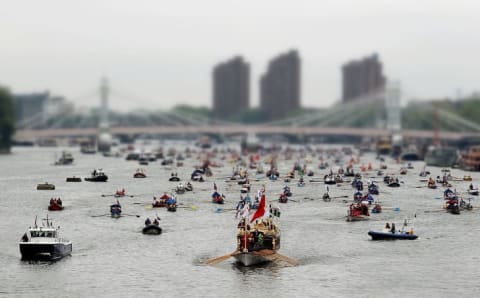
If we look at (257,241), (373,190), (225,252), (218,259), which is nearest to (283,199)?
(373,190)

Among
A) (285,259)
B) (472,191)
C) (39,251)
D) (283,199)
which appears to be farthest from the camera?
(472,191)

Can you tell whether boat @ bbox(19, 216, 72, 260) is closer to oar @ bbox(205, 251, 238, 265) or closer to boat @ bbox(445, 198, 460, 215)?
oar @ bbox(205, 251, 238, 265)

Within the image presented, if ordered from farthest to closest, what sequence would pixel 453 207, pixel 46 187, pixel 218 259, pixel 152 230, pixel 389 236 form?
pixel 46 187 → pixel 453 207 → pixel 152 230 → pixel 389 236 → pixel 218 259

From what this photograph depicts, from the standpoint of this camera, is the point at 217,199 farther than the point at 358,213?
Yes

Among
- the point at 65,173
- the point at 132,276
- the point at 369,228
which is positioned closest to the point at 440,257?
the point at 369,228

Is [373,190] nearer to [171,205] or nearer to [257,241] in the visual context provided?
[171,205]

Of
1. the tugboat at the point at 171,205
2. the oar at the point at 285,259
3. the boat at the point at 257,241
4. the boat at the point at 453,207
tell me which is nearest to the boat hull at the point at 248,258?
the boat at the point at 257,241

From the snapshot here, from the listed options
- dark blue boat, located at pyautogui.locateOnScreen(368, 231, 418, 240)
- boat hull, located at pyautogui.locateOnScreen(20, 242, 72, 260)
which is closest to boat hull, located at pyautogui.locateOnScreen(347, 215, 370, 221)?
dark blue boat, located at pyautogui.locateOnScreen(368, 231, 418, 240)
